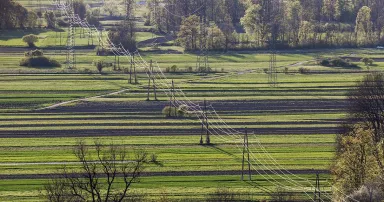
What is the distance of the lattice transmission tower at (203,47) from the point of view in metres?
81.8

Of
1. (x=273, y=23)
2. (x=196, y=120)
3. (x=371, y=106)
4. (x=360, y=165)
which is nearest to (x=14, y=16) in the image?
(x=273, y=23)

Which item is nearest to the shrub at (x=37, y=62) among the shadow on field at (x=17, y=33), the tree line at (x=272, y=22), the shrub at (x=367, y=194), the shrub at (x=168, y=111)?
the shadow on field at (x=17, y=33)

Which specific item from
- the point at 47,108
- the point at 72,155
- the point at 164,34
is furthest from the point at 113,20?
the point at 72,155

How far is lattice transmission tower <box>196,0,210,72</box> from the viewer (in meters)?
81.8

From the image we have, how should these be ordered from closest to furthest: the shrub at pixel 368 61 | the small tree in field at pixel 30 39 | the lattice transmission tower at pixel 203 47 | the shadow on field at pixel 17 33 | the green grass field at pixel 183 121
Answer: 1. the green grass field at pixel 183 121
2. the lattice transmission tower at pixel 203 47
3. the shrub at pixel 368 61
4. the small tree in field at pixel 30 39
5. the shadow on field at pixel 17 33

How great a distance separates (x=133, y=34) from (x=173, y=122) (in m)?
44.9

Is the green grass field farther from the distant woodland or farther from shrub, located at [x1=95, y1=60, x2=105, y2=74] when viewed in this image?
the distant woodland

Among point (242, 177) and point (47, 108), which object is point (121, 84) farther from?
point (242, 177)

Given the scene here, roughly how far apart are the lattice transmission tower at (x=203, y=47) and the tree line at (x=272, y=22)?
0.46 ft

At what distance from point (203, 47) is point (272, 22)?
438 inches

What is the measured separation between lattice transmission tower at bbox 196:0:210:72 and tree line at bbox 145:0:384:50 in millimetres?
139

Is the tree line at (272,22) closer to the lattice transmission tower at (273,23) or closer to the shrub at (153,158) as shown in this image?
the lattice transmission tower at (273,23)

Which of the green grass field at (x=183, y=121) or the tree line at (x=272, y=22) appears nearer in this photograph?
the green grass field at (x=183, y=121)

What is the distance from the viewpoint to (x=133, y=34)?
100812 millimetres
